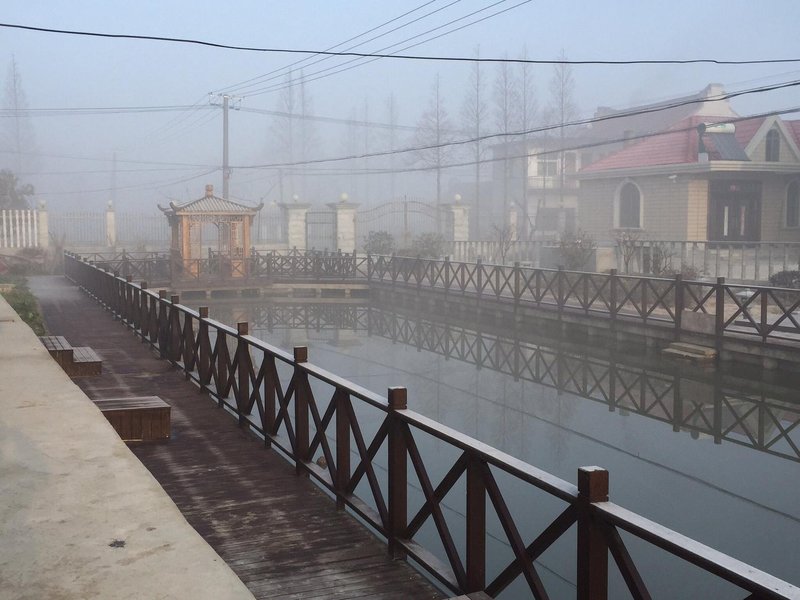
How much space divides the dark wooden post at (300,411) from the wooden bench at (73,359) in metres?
4.19

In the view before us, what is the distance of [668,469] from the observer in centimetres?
878

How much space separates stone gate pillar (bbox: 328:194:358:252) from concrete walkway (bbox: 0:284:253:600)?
27144mm

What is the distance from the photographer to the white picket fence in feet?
105

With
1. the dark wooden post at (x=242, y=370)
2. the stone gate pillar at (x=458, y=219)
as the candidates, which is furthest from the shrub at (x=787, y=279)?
the dark wooden post at (x=242, y=370)

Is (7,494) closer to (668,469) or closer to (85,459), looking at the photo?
(85,459)

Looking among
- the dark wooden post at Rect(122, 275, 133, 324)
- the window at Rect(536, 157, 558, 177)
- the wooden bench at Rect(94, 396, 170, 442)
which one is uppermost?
the window at Rect(536, 157, 558, 177)

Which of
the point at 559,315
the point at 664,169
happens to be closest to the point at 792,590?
the point at 559,315

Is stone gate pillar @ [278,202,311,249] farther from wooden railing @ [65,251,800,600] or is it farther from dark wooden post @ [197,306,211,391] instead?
wooden railing @ [65,251,800,600]

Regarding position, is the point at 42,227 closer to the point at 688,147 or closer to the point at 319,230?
the point at 319,230

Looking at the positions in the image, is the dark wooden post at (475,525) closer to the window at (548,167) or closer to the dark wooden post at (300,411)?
the dark wooden post at (300,411)

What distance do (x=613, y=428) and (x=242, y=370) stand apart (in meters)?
5.48

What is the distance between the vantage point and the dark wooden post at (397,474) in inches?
163

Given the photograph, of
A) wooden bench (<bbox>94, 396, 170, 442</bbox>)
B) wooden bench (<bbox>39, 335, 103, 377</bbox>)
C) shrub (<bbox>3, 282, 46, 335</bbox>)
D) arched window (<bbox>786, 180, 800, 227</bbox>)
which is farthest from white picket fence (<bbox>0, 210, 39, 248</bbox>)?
wooden bench (<bbox>94, 396, 170, 442</bbox>)

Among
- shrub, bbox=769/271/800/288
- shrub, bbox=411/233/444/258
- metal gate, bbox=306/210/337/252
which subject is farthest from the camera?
metal gate, bbox=306/210/337/252
